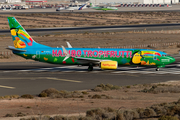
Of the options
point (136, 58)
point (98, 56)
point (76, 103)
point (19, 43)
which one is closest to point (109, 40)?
point (98, 56)

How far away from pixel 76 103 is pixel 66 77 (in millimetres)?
18682

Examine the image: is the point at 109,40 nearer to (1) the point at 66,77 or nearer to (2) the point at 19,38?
(2) the point at 19,38

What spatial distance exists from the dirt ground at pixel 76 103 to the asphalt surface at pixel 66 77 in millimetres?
6613

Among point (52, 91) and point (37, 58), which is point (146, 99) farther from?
point (37, 58)

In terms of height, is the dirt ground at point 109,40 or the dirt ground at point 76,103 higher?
the dirt ground at point 109,40

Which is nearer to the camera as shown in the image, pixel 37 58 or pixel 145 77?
pixel 145 77

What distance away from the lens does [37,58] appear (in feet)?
170

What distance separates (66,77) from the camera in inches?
1890

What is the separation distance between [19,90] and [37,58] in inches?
547

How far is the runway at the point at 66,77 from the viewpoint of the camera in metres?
40.9

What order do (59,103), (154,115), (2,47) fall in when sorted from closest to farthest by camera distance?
1. (154,115)
2. (59,103)
3. (2,47)

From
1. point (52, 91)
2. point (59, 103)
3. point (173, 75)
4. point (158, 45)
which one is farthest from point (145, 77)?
point (158, 45)

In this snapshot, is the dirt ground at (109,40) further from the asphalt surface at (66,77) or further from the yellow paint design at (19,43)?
the yellow paint design at (19,43)

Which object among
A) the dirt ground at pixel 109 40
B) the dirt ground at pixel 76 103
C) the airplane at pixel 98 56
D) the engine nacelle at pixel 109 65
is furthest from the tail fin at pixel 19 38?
the dirt ground at pixel 109 40
